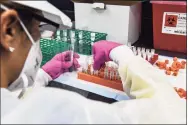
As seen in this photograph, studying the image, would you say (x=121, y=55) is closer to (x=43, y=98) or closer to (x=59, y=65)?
(x=59, y=65)

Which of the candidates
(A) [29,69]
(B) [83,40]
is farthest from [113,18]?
(A) [29,69]

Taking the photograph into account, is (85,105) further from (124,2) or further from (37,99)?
(124,2)

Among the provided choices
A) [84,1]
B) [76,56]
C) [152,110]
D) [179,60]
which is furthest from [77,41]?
[152,110]

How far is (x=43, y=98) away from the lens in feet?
1.60

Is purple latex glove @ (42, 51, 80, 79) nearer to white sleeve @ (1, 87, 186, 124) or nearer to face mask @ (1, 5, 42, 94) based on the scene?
face mask @ (1, 5, 42, 94)

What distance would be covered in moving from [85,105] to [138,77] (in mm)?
333

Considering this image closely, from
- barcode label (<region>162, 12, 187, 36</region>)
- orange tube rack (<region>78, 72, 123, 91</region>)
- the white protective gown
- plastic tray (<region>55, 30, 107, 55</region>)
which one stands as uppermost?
barcode label (<region>162, 12, 187, 36</region>)

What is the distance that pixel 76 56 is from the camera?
1234 mm

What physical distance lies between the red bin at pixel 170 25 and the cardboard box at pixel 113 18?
0.48ft

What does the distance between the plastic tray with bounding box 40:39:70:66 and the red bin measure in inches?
21.8

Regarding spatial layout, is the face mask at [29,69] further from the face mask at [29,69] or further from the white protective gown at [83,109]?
the white protective gown at [83,109]

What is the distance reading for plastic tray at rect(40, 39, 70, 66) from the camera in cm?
119

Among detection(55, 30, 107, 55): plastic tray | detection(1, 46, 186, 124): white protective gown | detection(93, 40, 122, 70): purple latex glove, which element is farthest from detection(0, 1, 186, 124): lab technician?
detection(55, 30, 107, 55): plastic tray

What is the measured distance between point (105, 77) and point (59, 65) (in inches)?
10.1
